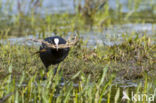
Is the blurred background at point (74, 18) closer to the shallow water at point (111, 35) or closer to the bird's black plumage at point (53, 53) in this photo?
the shallow water at point (111, 35)

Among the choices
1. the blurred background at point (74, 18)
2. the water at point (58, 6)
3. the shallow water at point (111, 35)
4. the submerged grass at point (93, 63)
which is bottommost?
the submerged grass at point (93, 63)

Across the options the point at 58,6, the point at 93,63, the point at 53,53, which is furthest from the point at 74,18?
the point at 53,53

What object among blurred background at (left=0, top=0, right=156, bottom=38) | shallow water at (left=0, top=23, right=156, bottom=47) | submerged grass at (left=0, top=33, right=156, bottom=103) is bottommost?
submerged grass at (left=0, top=33, right=156, bottom=103)

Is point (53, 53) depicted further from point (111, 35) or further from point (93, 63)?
point (111, 35)

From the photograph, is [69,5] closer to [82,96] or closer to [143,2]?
[143,2]

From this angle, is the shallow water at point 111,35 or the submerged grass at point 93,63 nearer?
the submerged grass at point 93,63

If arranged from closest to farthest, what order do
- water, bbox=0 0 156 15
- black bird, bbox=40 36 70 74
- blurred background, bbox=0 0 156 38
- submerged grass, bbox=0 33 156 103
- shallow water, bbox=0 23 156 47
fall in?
black bird, bbox=40 36 70 74
submerged grass, bbox=0 33 156 103
shallow water, bbox=0 23 156 47
blurred background, bbox=0 0 156 38
water, bbox=0 0 156 15

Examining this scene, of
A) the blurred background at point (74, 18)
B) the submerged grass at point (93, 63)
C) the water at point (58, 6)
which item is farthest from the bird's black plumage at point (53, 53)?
the water at point (58, 6)

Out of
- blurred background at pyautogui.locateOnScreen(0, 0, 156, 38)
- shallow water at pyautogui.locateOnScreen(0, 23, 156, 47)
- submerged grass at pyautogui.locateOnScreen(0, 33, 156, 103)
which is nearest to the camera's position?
submerged grass at pyautogui.locateOnScreen(0, 33, 156, 103)

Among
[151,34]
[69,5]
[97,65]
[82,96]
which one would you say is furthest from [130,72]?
[69,5]


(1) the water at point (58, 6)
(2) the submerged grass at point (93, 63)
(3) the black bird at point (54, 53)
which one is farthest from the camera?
(1) the water at point (58, 6)

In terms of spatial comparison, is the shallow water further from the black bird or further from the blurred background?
the black bird

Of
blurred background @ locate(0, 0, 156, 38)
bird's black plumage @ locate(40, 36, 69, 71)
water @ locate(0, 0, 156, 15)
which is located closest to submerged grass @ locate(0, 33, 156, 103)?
bird's black plumage @ locate(40, 36, 69, 71)

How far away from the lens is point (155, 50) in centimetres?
795
